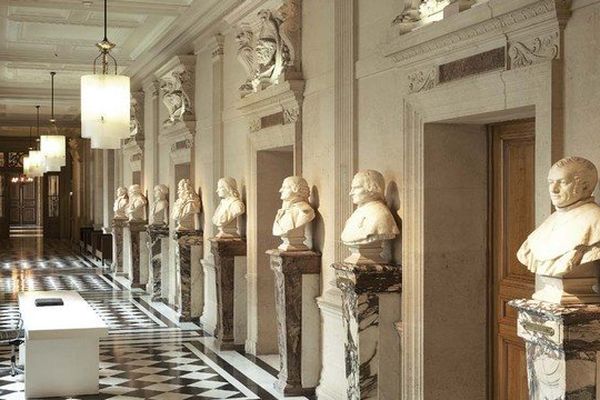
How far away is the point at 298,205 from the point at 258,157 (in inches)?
84.6

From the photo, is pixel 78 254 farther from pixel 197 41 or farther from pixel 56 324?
pixel 56 324

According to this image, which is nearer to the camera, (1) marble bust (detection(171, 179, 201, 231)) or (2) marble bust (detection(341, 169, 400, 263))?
(2) marble bust (detection(341, 169, 400, 263))

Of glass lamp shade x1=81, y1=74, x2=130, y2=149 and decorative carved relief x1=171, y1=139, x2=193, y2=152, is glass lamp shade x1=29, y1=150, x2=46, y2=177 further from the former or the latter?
glass lamp shade x1=81, y1=74, x2=130, y2=149

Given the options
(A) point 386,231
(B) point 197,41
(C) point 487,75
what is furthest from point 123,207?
(C) point 487,75

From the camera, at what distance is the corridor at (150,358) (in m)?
8.89

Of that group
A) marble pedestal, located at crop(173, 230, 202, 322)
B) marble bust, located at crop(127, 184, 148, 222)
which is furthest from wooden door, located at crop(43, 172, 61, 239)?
marble pedestal, located at crop(173, 230, 202, 322)

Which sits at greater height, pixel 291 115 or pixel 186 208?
pixel 291 115

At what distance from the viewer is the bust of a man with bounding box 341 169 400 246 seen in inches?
274

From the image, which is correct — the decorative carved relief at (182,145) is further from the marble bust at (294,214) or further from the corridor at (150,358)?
the marble bust at (294,214)

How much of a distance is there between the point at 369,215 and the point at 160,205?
370 inches

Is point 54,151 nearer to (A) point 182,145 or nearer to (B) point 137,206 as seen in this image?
(B) point 137,206

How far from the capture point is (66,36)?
1606cm

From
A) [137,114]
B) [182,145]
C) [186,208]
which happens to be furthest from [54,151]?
[186,208]

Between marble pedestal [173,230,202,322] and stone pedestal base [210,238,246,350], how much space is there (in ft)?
7.00
